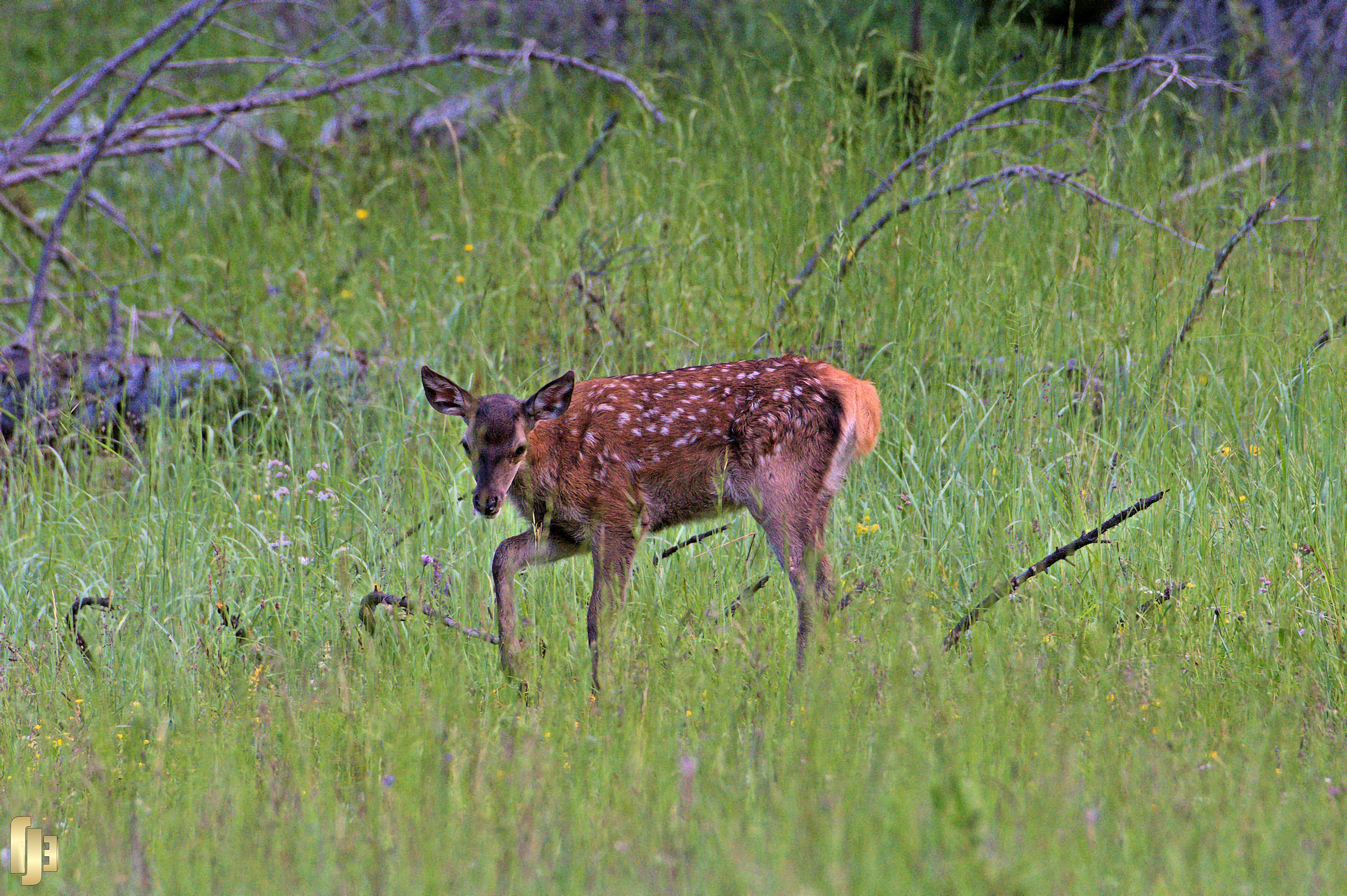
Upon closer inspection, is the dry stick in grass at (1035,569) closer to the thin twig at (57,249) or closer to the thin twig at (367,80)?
the thin twig at (367,80)

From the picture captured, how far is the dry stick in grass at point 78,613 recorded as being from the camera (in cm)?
455

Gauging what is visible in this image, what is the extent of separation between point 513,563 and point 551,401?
2.01ft

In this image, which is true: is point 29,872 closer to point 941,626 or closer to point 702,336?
point 941,626

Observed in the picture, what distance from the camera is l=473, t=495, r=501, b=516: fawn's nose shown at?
4555 mm

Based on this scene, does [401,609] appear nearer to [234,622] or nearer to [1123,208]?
[234,622]

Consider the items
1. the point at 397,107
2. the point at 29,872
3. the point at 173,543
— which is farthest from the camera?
the point at 397,107

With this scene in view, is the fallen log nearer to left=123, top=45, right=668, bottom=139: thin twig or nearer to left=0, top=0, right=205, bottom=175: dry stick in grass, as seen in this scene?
left=0, top=0, right=205, bottom=175: dry stick in grass

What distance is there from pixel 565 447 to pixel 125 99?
3.64m

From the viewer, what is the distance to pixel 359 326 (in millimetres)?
7793

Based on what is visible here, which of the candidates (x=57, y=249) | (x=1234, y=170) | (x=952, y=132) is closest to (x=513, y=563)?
(x=952, y=132)

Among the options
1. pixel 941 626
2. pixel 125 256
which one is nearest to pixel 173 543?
pixel 941 626

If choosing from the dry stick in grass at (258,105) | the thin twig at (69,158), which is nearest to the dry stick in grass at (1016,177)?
the dry stick in grass at (258,105)

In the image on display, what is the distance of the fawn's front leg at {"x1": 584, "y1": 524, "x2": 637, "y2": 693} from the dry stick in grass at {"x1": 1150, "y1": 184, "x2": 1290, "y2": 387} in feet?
9.45

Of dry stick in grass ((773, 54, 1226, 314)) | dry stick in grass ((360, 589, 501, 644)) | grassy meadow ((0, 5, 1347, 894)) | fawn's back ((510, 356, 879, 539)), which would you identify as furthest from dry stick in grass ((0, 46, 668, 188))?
dry stick in grass ((360, 589, 501, 644))
